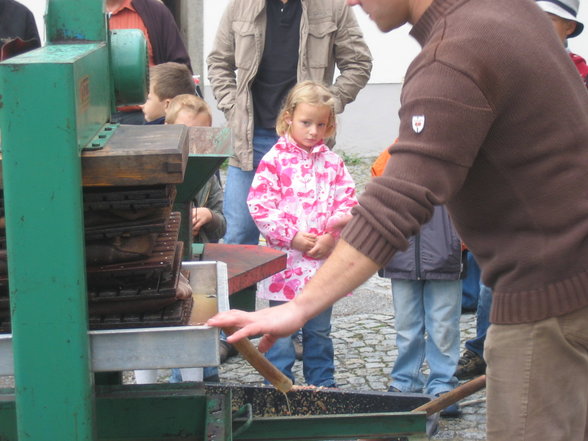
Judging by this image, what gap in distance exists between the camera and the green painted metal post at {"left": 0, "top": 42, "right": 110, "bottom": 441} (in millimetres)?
1607

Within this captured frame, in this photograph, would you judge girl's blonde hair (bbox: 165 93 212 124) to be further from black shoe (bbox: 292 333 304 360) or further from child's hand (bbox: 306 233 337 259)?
black shoe (bbox: 292 333 304 360)

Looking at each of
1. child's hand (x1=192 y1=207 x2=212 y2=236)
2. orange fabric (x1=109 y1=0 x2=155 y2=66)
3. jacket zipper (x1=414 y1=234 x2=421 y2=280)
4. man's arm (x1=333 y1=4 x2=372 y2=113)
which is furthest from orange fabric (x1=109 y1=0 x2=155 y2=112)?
jacket zipper (x1=414 y1=234 x2=421 y2=280)

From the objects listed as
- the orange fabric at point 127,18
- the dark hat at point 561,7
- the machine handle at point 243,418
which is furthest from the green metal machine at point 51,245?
the orange fabric at point 127,18

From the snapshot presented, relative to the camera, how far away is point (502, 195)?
1.99 m

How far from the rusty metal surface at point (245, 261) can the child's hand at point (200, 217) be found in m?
0.47

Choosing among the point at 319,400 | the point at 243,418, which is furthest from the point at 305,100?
the point at 243,418

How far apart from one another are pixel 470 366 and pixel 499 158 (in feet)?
8.77

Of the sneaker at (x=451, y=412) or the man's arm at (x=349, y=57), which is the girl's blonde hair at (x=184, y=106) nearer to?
the man's arm at (x=349, y=57)

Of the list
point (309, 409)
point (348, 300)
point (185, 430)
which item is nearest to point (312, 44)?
point (348, 300)

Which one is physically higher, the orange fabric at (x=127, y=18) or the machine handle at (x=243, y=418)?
the orange fabric at (x=127, y=18)

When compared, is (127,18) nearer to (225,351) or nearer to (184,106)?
(184,106)

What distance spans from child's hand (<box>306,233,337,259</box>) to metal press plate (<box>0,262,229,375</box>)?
2168mm

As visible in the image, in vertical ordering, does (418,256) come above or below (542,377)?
below

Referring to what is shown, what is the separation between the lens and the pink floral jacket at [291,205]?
157 inches
